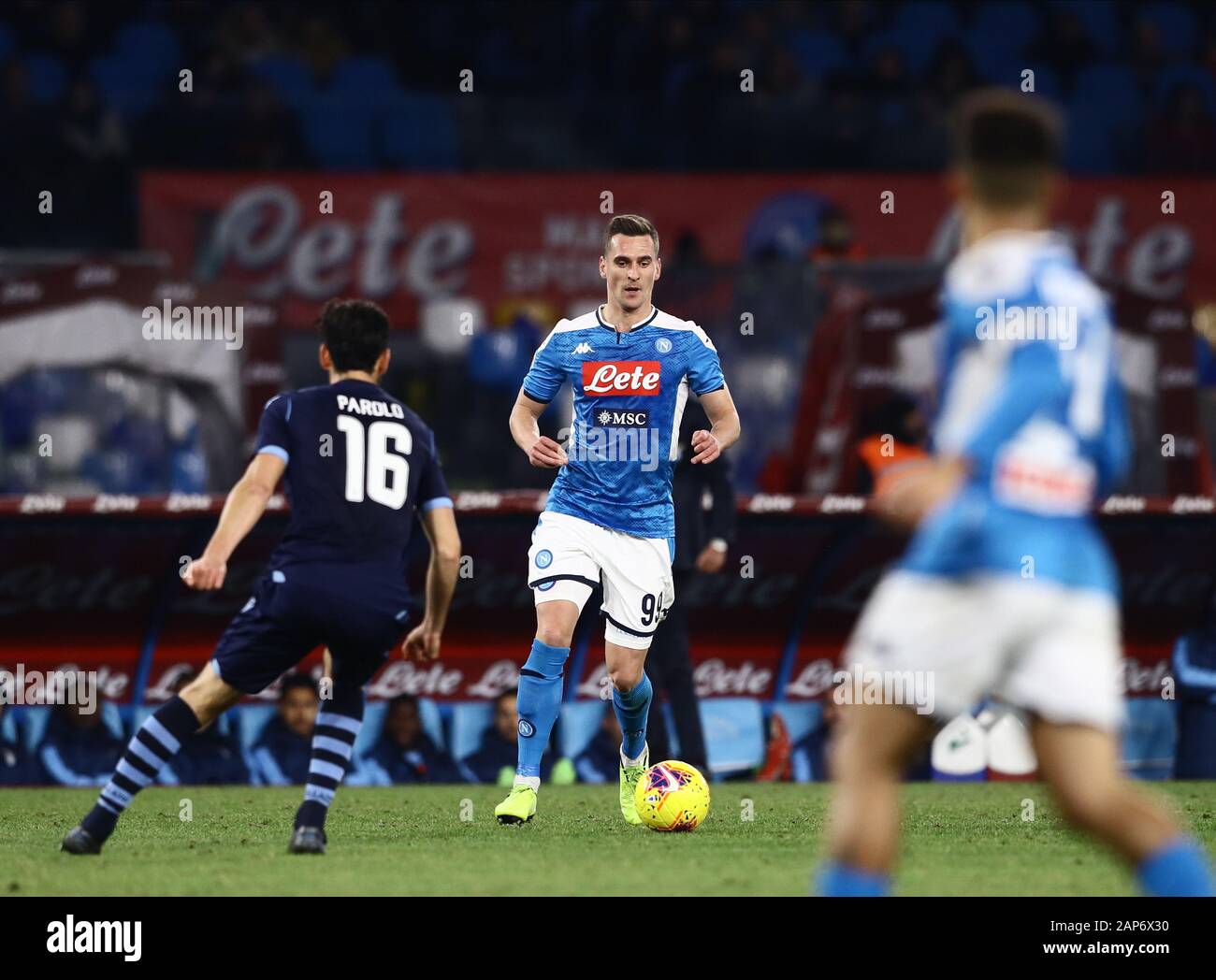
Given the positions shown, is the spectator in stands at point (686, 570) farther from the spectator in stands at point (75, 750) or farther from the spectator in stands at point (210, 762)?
the spectator in stands at point (75, 750)

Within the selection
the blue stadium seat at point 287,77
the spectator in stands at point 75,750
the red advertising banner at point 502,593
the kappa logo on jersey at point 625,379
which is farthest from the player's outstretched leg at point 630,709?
the blue stadium seat at point 287,77

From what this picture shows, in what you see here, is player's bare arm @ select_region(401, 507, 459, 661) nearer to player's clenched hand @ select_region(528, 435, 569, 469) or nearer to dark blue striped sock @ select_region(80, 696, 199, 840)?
dark blue striped sock @ select_region(80, 696, 199, 840)

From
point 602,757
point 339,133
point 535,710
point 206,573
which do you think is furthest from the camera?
point 339,133

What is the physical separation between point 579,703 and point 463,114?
8.27m

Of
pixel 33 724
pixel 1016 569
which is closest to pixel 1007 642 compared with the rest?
pixel 1016 569

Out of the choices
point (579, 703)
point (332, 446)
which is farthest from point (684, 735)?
point (332, 446)

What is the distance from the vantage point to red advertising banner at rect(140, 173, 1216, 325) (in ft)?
54.7

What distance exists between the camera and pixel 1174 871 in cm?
428

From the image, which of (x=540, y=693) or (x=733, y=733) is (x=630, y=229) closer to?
(x=540, y=693)

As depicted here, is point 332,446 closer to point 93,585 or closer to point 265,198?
point 93,585

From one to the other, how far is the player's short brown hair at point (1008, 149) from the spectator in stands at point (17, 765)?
8.06m

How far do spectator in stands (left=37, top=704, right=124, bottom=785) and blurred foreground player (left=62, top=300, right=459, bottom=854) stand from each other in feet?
14.5

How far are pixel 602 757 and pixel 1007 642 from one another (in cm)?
750

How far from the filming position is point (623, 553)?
8305 mm
